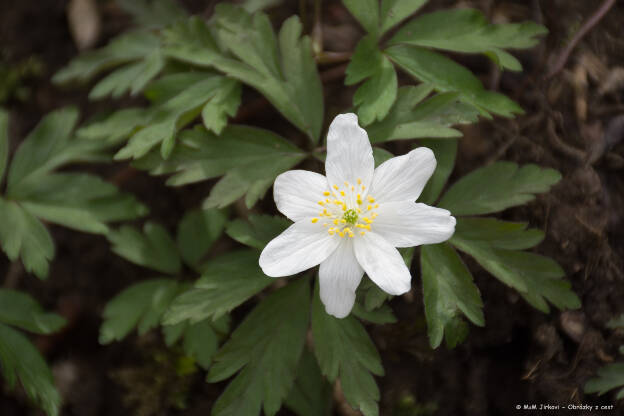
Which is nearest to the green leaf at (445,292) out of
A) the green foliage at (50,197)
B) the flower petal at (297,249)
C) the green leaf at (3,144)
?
the flower petal at (297,249)

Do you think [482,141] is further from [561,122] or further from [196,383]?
[196,383]

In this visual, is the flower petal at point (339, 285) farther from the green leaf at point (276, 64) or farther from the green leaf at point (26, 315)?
the green leaf at point (26, 315)

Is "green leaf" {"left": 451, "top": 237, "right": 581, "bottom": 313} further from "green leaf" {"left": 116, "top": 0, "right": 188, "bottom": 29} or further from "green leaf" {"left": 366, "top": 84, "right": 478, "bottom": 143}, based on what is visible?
"green leaf" {"left": 116, "top": 0, "right": 188, "bottom": 29}

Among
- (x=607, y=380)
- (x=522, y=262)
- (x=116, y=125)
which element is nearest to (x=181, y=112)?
(x=116, y=125)

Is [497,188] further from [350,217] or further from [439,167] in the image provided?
[350,217]

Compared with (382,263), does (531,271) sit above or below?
below

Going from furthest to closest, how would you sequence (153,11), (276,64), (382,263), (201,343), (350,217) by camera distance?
(153,11) < (201,343) < (276,64) < (350,217) < (382,263)
